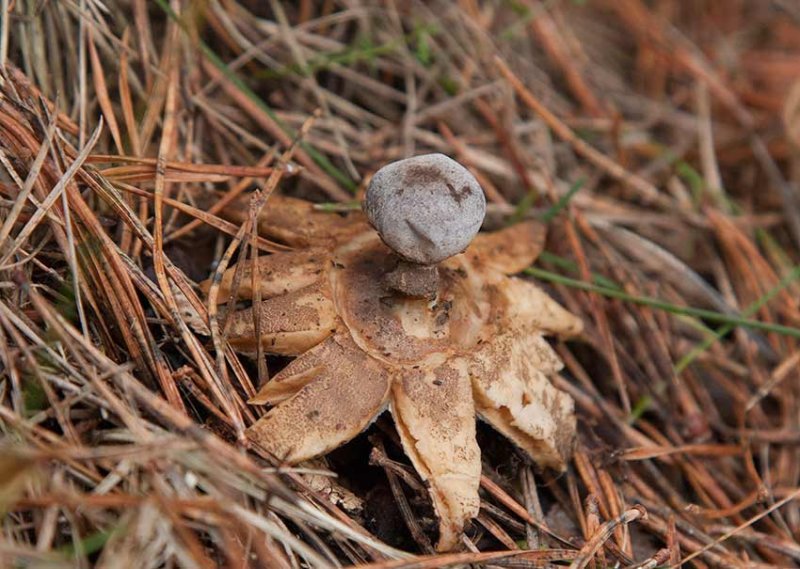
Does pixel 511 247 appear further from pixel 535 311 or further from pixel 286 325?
pixel 286 325

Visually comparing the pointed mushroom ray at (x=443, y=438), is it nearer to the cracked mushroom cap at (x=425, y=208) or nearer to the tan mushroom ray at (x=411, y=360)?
the tan mushroom ray at (x=411, y=360)

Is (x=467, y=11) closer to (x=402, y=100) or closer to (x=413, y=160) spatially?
(x=402, y=100)

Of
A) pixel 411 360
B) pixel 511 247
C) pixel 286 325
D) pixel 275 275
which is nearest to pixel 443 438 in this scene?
pixel 411 360

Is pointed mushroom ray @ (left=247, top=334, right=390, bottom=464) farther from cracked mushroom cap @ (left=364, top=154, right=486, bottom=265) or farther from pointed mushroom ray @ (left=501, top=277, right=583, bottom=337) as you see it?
pointed mushroom ray @ (left=501, top=277, right=583, bottom=337)

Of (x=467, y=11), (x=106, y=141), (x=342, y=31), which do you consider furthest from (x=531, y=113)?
(x=106, y=141)

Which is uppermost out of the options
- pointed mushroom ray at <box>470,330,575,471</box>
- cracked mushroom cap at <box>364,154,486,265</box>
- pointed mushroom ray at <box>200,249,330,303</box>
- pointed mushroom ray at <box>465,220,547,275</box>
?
cracked mushroom cap at <box>364,154,486,265</box>

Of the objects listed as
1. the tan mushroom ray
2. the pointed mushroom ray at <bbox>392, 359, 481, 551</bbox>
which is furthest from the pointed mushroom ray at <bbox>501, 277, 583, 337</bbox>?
the pointed mushroom ray at <bbox>392, 359, 481, 551</bbox>

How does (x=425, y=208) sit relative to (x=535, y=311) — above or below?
above

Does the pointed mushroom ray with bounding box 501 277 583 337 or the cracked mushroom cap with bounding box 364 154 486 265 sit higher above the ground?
the cracked mushroom cap with bounding box 364 154 486 265
